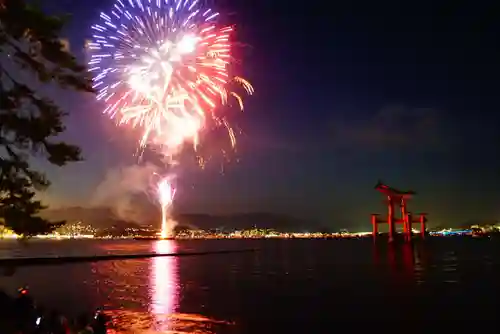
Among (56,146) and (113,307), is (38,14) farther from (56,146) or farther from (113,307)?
(113,307)

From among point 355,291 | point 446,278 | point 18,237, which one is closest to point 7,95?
point 18,237

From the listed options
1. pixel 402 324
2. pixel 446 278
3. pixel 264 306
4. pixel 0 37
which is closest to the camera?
pixel 0 37

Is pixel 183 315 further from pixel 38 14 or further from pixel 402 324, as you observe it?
pixel 38 14

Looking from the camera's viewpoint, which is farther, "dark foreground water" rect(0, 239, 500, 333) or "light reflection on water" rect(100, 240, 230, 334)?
"dark foreground water" rect(0, 239, 500, 333)

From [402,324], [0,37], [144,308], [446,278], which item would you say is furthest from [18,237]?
[446,278]

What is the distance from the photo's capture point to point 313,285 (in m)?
43.9

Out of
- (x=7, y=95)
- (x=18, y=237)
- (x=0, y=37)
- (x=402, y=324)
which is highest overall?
(x=0, y=37)

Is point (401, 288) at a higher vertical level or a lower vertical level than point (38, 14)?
lower

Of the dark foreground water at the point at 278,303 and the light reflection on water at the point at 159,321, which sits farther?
the dark foreground water at the point at 278,303

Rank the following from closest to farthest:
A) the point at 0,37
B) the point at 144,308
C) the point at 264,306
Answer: the point at 0,37
the point at 144,308
the point at 264,306

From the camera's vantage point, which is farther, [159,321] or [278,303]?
[278,303]

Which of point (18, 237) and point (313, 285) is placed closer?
point (18, 237)

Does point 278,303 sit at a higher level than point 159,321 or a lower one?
lower

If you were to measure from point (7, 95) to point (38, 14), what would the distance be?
6.34 feet
